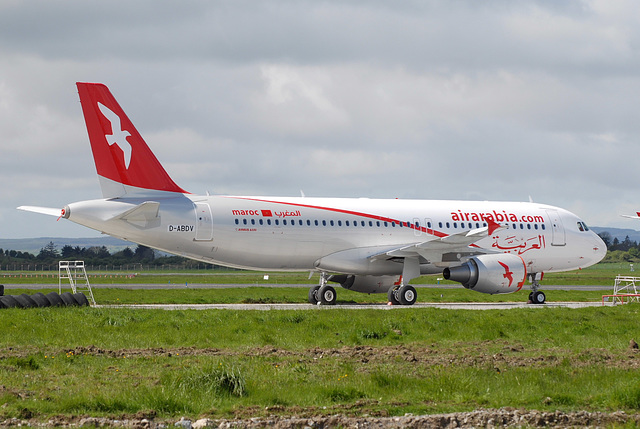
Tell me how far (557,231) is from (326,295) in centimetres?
1198

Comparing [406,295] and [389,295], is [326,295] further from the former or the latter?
[406,295]

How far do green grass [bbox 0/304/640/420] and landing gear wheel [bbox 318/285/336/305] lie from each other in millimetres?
8132

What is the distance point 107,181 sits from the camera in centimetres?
2864

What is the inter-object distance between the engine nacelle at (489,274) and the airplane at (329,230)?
0.04m

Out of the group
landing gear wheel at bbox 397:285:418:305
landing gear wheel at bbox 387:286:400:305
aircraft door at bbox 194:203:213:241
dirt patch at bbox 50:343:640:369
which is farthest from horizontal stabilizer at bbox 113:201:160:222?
dirt patch at bbox 50:343:640:369

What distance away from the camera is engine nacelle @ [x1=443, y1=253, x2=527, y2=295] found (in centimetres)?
3178

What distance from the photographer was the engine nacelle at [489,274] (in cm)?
3178

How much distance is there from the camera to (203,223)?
29.6m

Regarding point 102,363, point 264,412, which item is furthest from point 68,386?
point 264,412

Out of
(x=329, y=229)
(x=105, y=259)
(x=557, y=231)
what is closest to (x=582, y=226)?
(x=557, y=231)

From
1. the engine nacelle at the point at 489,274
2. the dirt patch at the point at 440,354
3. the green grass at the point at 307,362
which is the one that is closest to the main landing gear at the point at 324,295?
the engine nacelle at the point at 489,274

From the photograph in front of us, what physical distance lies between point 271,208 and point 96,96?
781cm

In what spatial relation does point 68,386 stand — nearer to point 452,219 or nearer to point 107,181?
point 107,181

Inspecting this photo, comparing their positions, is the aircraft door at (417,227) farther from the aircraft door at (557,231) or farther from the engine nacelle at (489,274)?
the aircraft door at (557,231)
